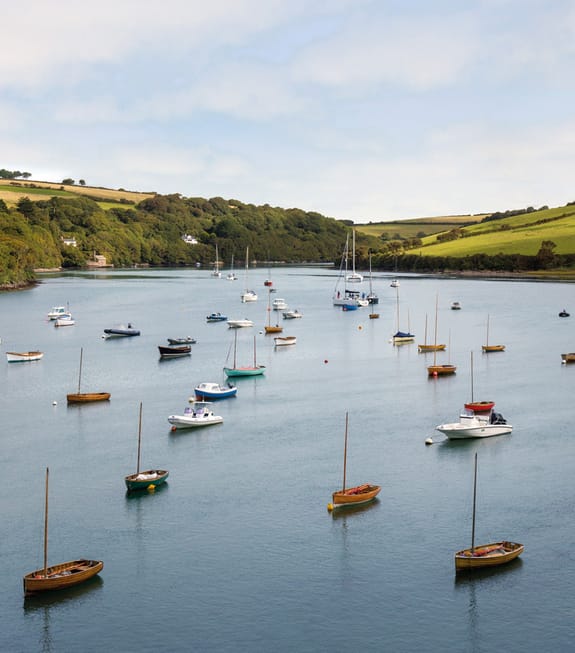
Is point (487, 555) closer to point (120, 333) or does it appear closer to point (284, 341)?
point (284, 341)

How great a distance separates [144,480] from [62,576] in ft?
43.5

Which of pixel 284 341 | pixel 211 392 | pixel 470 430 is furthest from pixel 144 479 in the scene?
pixel 284 341

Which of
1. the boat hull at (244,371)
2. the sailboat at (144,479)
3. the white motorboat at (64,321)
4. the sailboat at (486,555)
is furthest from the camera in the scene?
the white motorboat at (64,321)

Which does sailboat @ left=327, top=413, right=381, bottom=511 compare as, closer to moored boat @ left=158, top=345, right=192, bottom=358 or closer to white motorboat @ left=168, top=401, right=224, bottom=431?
white motorboat @ left=168, top=401, right=224, bottom=431

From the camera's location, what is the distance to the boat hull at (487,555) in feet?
132

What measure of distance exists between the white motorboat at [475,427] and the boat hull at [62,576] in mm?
31015

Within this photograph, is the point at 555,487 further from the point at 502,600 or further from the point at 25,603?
the point at 25,603

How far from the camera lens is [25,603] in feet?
123

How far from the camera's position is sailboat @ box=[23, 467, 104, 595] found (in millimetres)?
37688

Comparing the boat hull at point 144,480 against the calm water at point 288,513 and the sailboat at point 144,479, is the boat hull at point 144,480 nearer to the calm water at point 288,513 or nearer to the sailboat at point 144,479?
the sailboat at point 144,479

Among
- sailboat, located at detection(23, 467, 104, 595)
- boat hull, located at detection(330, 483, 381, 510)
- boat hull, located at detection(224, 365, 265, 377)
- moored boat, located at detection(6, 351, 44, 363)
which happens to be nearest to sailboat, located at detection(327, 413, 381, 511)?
boat hull, located at detection(330, 483, 381, 510)

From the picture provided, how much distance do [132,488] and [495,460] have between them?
81.5 ft

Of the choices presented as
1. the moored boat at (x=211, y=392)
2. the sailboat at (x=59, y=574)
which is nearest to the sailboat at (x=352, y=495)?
the sailboat at (x=59, y=574)

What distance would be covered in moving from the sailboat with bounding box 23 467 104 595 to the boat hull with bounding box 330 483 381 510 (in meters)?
14.4
